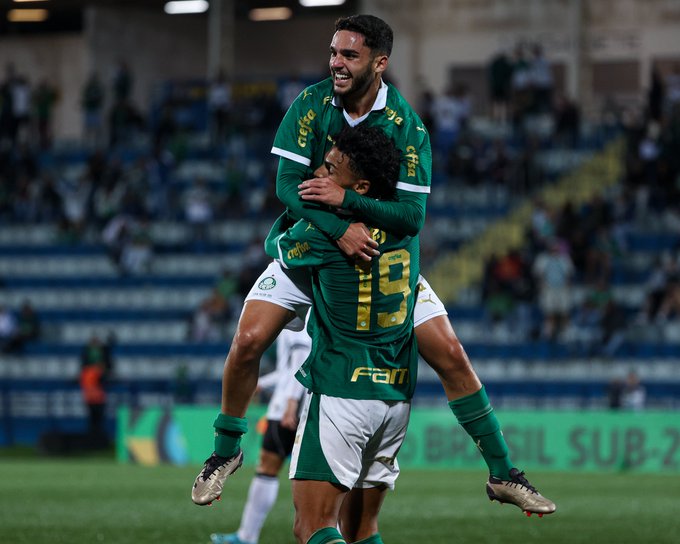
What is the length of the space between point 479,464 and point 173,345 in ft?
28.3

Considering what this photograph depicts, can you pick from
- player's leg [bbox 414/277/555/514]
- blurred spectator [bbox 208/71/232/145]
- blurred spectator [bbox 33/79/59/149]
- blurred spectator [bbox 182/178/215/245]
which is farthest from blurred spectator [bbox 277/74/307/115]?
player's leg [bbox 414/277/555/514]

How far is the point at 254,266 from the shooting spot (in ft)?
89.8

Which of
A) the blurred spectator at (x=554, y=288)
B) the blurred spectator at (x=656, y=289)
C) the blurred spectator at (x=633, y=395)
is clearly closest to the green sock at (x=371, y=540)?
the blurred spectator at (x=633, y=395)

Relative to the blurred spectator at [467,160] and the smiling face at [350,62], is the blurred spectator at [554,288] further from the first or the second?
the smiling face at [350,62]

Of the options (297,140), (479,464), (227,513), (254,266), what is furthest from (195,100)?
(297,140)

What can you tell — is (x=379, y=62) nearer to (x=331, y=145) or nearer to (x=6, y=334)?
(x=331, y=145)

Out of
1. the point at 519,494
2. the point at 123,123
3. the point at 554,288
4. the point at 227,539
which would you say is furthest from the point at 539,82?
the point at 519,494

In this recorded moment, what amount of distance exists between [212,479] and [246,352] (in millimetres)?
616

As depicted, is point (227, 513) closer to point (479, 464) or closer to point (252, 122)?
point (479, 464)

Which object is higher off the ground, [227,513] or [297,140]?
[297,140]

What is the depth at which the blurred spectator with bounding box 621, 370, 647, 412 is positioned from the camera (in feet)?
71.1

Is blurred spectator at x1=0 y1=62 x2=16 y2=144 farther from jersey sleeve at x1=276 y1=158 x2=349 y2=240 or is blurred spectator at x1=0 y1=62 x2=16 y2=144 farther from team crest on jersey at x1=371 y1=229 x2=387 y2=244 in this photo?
team crest on jersey at x1=371 y1=229 x2=387 y2=244

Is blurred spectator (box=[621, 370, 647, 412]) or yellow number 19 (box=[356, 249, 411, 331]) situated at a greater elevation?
yellow number 19 (box=[356, 249, 411, 331])

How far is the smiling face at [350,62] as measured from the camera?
619 centimetres
